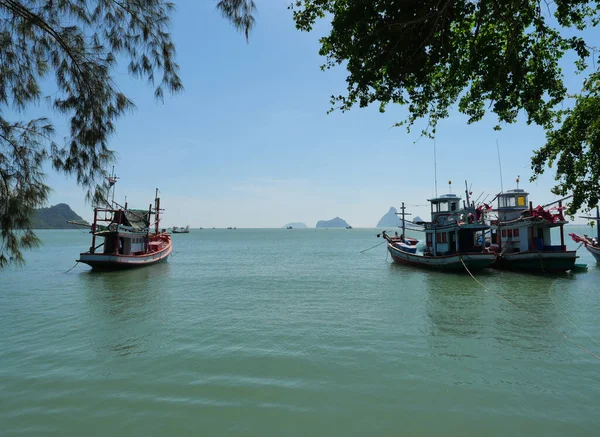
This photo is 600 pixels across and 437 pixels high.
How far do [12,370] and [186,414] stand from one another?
5880 millimetres

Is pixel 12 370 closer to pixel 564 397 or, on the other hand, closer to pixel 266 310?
pixel 266 310

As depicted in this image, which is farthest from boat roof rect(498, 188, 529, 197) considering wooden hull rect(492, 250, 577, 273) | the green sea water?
the green sea water

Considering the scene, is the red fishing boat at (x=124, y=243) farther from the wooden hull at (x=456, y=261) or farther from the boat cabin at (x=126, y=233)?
the wooden hull at (x=456, y=261)

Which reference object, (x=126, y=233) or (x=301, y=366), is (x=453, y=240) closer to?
(x=301, y=366)

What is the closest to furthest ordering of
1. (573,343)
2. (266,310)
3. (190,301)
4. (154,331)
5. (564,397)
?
(564,397) < (573,343) < (154,331) < (266,310) < (190,301)

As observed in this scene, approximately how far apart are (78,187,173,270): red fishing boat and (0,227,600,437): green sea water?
1253 centimetres

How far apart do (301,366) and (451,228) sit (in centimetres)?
2494

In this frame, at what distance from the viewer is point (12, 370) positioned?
30.9ft

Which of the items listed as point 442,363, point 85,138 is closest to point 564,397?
point 442,363

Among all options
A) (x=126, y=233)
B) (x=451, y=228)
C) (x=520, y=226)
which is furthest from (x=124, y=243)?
(x=520, y=226)

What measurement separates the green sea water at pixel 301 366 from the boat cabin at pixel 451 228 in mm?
10994

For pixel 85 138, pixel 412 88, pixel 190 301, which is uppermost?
pixel 412 88

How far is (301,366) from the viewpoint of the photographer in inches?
372

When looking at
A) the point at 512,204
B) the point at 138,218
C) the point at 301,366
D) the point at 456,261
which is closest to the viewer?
the point at 301,366
